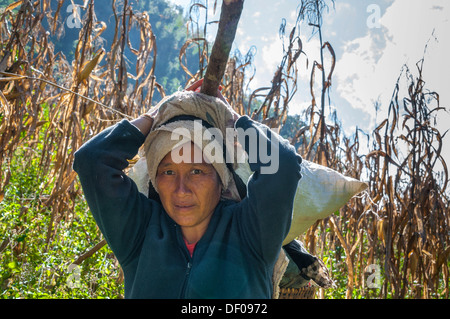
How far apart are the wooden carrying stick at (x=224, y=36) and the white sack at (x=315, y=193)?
415 millimetres

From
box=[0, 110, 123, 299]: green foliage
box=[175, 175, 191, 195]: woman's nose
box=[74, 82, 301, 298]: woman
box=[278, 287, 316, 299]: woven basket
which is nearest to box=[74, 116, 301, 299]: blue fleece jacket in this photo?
box=[74, 82, 301, 298]: woman

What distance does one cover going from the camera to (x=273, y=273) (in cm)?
129

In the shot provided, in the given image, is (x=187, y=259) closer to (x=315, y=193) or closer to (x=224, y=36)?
(x=315, y=193)

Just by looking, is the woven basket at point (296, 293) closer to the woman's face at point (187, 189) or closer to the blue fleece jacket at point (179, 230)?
the blue fleece jacket at point (179, 230)

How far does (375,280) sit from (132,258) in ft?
7.13

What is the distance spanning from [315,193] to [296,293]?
353 millimetres

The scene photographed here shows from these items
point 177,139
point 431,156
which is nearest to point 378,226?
point 431,156

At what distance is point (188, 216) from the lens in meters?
1.22

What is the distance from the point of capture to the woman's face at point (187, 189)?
1226 millimetres

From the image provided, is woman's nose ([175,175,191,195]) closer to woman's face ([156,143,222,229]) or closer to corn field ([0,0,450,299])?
woman's face ([156,143,222,229])

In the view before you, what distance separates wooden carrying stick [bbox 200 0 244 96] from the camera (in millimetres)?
1096

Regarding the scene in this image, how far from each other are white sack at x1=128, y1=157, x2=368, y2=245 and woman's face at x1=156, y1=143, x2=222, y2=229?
20 cm
